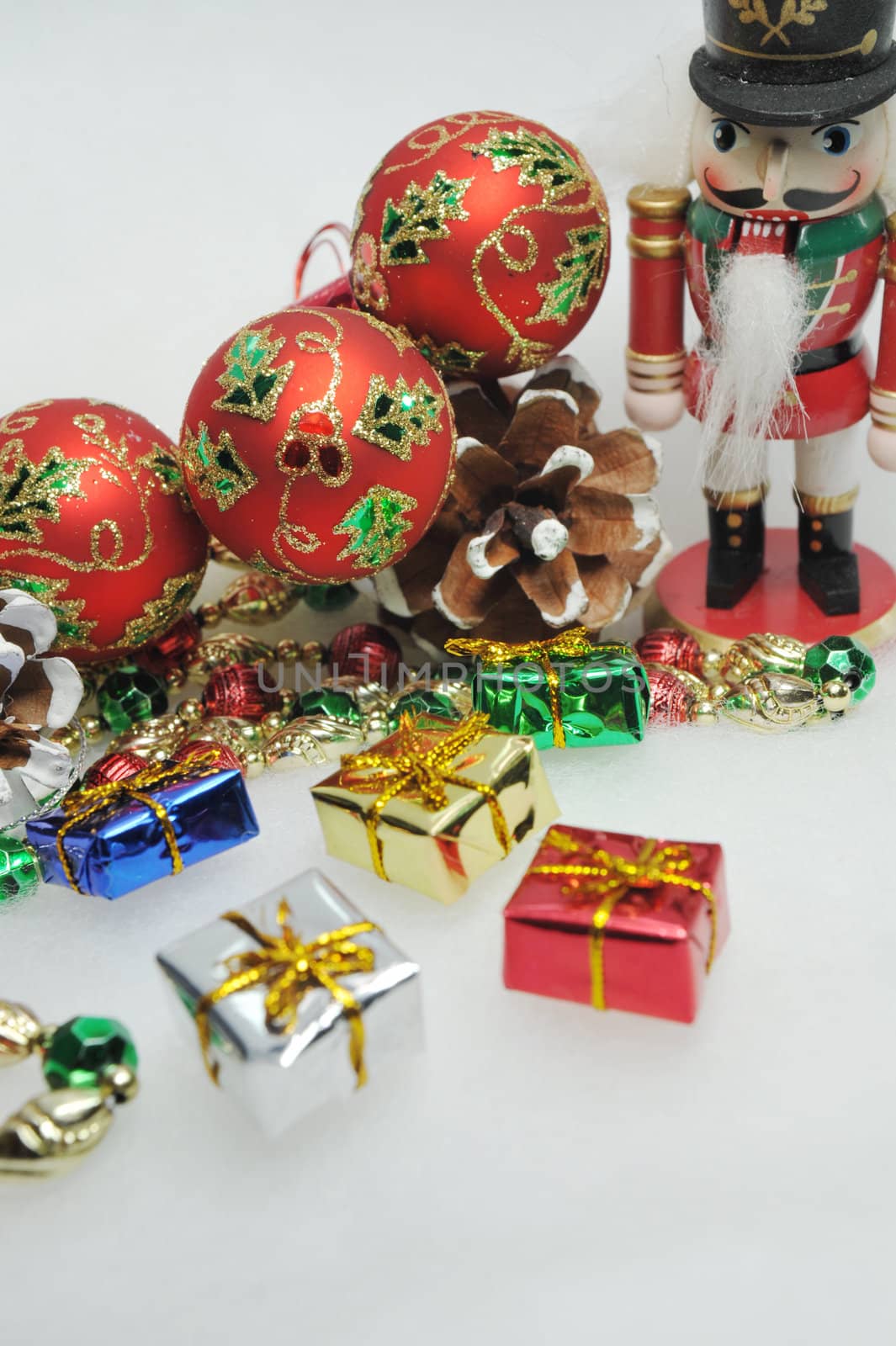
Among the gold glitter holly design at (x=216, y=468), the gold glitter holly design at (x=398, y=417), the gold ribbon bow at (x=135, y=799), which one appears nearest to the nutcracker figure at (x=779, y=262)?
the gold glitter holly design at (x=398, y=417)

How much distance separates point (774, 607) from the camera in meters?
1.30

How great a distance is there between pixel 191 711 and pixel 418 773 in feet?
0.94

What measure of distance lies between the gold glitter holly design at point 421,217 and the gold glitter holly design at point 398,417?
0.36 feet

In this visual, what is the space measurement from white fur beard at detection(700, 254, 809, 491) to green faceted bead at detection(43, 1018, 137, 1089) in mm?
608

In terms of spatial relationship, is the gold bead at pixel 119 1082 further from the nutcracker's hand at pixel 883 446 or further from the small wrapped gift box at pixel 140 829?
the nutcracker's hand at pixel 883 446

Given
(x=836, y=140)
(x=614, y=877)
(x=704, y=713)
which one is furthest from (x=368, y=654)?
(x=836, y=140)

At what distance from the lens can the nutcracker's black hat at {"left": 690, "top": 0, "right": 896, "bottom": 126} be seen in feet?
3.34

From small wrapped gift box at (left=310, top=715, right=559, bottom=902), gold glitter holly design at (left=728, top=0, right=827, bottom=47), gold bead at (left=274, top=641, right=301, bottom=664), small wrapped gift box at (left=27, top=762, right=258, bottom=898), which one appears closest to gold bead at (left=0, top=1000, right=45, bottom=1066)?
small wrapped gift box at (left=27, top=762, right=258, bottom=898)

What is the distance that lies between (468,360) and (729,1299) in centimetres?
66

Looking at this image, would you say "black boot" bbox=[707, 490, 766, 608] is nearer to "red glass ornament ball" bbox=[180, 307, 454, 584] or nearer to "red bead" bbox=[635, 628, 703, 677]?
"red bead" bbox=[635, 628, 703, 677]

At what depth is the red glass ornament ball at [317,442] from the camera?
3.34 feet

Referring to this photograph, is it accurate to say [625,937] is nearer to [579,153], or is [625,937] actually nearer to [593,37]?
[579,153]

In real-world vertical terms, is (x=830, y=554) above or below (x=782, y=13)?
below

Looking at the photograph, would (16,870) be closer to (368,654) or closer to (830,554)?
(368,654)
